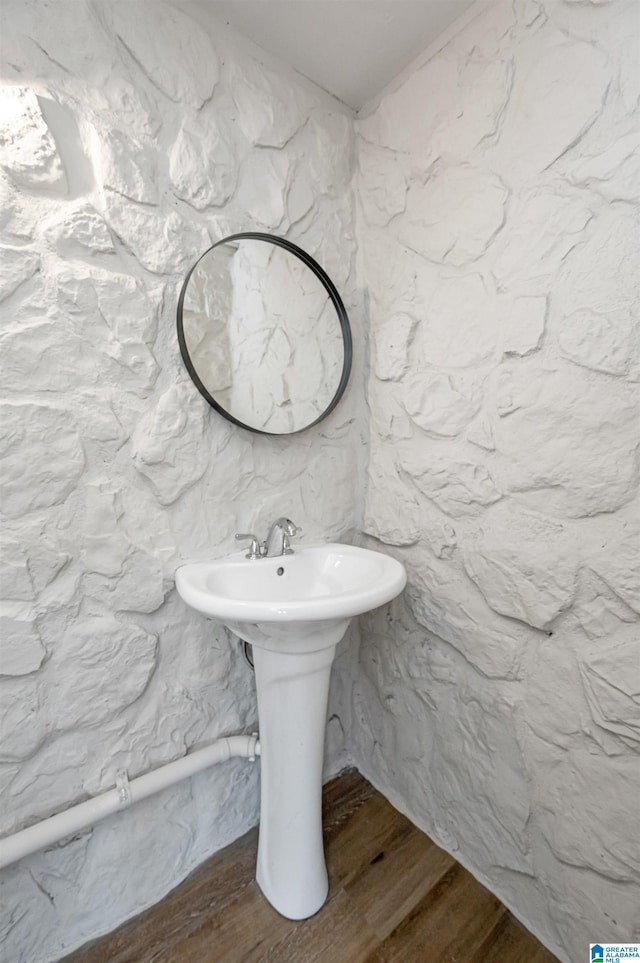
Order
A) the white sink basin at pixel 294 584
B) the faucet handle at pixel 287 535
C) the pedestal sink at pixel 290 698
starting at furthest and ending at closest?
the faucet handle at pixel 287 535, the pedestal sink at pixel 290 698, the white sink basin at pixel 294 584

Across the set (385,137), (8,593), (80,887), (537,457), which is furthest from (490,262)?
(80,887)

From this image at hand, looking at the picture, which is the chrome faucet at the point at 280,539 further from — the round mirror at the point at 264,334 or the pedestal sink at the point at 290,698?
the round mirror at the point at 264,334

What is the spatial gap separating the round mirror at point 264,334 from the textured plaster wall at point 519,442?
6.8 inches

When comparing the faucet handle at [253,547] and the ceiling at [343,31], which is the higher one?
the ceiling at [343,31]

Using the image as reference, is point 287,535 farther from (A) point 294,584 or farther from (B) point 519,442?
(B) point 519,442

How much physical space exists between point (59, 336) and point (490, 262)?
3.19 ft

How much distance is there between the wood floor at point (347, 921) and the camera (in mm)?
971

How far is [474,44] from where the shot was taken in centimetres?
102

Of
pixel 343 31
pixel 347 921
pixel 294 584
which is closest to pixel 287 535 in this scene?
pixel 294 584

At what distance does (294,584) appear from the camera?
113 centimetres

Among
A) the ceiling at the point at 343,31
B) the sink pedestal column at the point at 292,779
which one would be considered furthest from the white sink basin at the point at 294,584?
the ceiling at the point at 343,31

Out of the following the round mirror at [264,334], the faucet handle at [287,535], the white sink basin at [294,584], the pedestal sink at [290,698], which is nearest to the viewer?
the white sink basin at [294,584]

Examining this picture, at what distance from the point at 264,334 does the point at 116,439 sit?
477 millimetres

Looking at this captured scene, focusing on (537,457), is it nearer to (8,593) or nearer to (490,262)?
(490,262)
